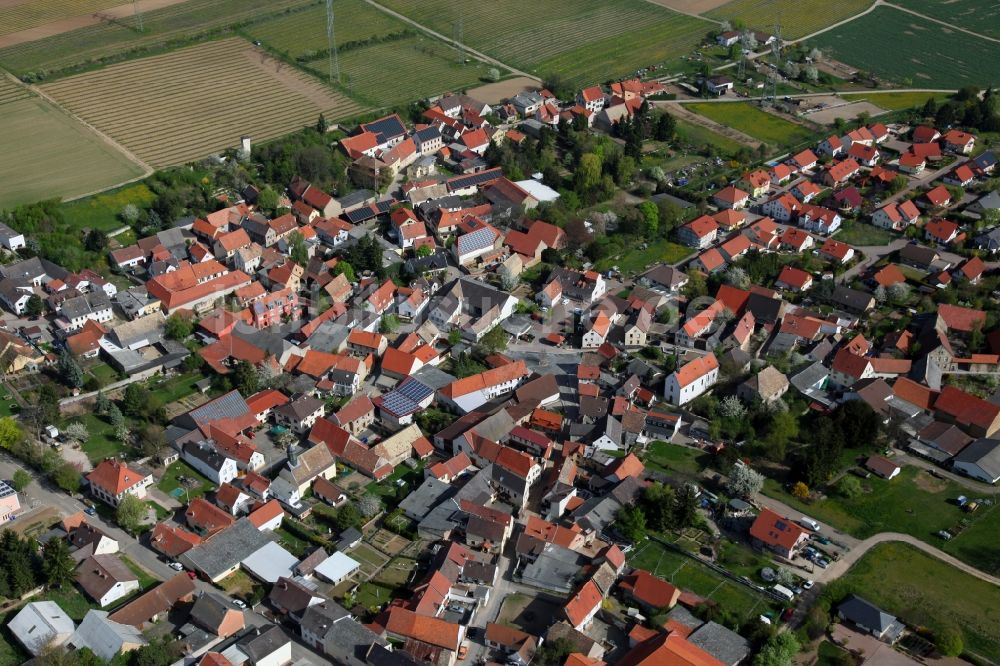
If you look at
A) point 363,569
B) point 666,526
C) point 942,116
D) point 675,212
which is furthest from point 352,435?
point 942,116

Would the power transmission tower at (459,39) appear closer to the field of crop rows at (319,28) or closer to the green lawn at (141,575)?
the field of crop rows at (319,28)

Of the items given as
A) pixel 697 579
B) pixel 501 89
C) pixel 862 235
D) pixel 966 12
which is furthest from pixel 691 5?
pixel 697 579

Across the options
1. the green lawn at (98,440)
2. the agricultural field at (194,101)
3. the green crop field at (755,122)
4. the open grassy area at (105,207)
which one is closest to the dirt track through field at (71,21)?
the agricultural field at (194,101)

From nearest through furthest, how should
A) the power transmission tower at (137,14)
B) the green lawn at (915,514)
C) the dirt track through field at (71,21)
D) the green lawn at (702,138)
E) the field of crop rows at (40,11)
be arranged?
the green lawn at (915,514) < the green lawn at (702,138) < the dirt track through field at (71,21) < the field of crop rows at (40,11) < the power transmission tower at (137,14)

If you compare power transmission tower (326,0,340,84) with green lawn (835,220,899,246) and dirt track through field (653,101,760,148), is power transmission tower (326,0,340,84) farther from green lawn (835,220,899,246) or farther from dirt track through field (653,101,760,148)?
green lawn (835,220,899,246)

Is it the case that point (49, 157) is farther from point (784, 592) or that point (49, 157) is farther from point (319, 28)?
point (784, 592)
